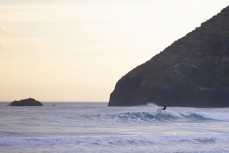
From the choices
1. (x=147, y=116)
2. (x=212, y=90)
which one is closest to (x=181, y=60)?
(x=212, y=90)

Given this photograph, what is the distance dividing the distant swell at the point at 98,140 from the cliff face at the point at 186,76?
9392 centimetres

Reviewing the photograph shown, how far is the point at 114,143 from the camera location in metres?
33.5

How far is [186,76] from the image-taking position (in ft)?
452

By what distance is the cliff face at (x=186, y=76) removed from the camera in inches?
5212

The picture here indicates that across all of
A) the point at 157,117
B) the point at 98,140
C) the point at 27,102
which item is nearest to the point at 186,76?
the point at 27,102

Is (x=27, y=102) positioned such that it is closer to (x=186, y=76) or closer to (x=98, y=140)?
(x=186, y=76)

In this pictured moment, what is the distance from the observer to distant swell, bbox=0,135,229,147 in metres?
32.0

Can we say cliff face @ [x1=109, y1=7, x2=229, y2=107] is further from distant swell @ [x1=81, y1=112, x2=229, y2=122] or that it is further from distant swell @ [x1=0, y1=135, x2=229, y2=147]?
distant swell @ [x1=0, y1=135, x2=229, y2=147]

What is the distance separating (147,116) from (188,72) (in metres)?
79.8

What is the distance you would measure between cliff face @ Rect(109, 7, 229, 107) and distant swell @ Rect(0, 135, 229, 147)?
308 ft

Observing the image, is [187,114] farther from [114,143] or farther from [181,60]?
[181,60]

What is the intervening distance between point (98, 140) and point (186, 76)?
105194 millimetres

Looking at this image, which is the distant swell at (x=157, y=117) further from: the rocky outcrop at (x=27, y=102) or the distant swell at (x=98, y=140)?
the rocky outcrop at (x=27, y=102)

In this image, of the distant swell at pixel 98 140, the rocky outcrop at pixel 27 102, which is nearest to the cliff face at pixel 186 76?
the rocky outcrop at pixel 27 102
